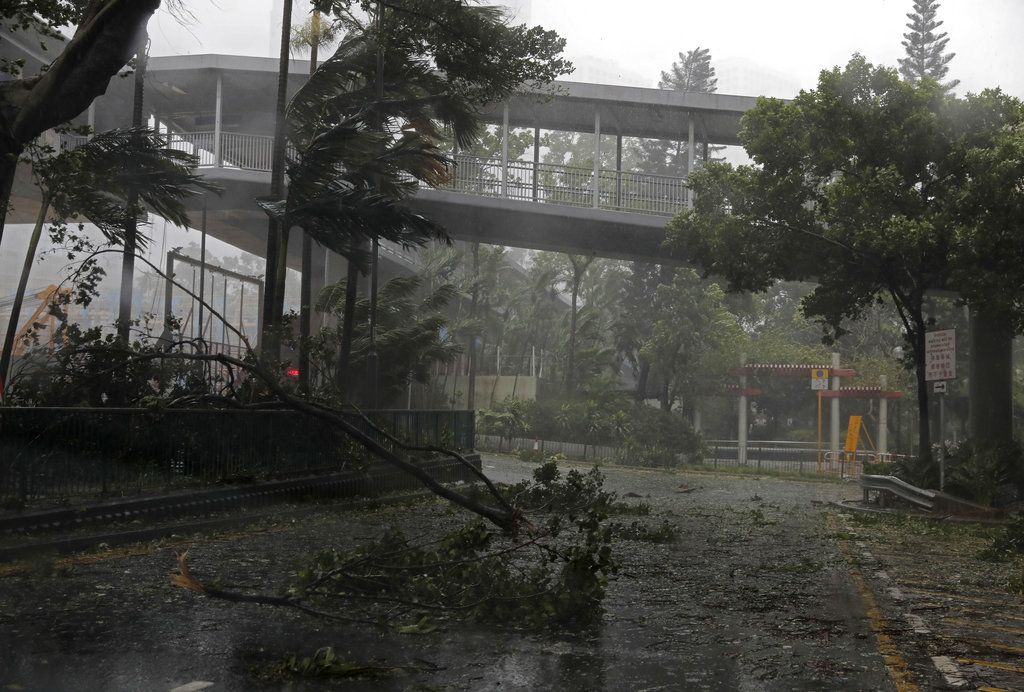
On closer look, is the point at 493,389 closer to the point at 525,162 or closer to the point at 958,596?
the point at 525,162

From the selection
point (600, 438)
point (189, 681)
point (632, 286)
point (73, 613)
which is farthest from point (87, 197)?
point (632, 286)

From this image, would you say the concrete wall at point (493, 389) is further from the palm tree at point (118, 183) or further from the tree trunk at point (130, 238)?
the palm tree at point (118, 183)

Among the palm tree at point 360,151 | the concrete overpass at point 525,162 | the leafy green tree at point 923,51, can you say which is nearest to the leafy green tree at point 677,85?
the leafy green tree at point 923,51

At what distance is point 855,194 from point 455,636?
16.6 m

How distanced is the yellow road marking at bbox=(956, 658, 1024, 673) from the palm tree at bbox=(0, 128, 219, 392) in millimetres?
12325

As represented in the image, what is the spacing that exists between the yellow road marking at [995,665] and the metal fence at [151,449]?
8287 mm

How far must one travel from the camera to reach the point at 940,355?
1888cm

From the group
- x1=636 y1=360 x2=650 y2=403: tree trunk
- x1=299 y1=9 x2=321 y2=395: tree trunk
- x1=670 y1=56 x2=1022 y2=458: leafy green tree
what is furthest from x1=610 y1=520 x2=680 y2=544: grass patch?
x1=636 y1=360 x2=650 y2=403: tree trunk

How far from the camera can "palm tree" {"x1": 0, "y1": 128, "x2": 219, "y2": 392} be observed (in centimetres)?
1542

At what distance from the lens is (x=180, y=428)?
12.4 meters

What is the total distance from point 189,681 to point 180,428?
24.5ft

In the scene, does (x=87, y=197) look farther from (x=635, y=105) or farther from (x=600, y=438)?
(x=600, y=438)

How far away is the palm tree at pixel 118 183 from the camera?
15422 millimetres

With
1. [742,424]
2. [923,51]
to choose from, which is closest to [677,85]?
[923,51]
